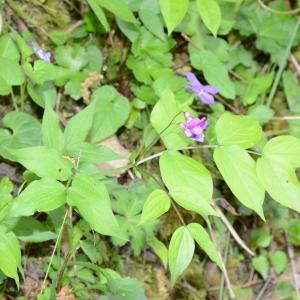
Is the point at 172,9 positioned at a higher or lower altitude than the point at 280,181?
higher

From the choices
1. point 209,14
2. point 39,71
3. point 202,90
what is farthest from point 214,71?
point 39,71

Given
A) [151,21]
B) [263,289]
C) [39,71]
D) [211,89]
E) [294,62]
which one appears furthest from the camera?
[294,62]

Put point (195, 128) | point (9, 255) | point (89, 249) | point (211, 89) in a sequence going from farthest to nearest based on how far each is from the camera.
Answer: point (211, 89), point (89, 249), point (195, 128), point (9, 255)

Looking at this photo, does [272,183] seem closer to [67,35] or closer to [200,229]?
[200,229]

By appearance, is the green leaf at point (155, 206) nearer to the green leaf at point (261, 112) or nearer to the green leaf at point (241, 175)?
the green leaf at point (241, 175)

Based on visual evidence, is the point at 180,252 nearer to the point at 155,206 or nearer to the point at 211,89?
the point at 155,206

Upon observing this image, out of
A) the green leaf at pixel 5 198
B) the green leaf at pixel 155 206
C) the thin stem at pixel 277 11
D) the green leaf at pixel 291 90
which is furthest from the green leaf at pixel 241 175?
the thin stem at pixel 277 11

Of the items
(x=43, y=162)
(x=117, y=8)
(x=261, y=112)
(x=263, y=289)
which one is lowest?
(x=263, y=289)

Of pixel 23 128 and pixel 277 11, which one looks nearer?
pixel 23 128

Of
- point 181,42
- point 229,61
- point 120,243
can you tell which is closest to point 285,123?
point 229,61
